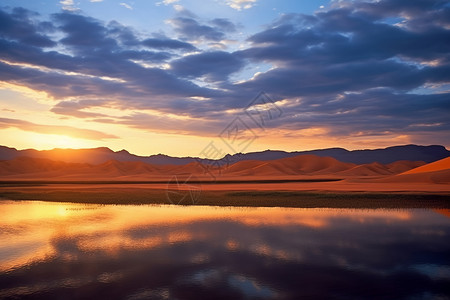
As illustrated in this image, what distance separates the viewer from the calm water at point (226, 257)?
11.0m

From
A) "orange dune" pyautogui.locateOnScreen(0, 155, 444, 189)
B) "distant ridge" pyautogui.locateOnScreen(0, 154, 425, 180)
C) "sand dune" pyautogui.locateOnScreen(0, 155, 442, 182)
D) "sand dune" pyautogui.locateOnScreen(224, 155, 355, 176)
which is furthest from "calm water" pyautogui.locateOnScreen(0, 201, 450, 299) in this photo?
"sand dune" pyautogui.locateOnScreen(224, 155, 355, 176)

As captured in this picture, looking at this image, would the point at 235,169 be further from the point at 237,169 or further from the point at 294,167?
the point at 294,167

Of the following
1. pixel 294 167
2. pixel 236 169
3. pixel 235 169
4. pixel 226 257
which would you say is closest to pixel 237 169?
pixel 236 169

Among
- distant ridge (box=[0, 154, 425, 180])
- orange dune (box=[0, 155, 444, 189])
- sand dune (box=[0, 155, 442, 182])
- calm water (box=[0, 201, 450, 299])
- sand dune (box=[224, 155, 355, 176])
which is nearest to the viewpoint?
calm water (box=[0, 201, 450, 299])

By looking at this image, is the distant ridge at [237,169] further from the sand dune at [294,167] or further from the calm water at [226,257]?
the calm water at [226,257]

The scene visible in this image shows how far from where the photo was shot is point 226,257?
Answer: 14.8 meters

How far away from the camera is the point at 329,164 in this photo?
563 feet

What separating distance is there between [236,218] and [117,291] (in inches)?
598

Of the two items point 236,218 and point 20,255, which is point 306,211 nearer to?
point 236,218

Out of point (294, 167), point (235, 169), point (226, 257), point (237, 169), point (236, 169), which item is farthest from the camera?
point (235, 169)

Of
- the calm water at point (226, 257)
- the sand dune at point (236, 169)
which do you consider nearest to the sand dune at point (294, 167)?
the sand dune at point (236, 169)

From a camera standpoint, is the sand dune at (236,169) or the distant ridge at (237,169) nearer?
the sand dune at (236,169)

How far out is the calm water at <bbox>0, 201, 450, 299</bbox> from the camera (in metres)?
11.0

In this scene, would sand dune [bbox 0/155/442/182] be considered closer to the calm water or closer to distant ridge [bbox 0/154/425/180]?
distant ridge [bbox 0/154/425/180]
